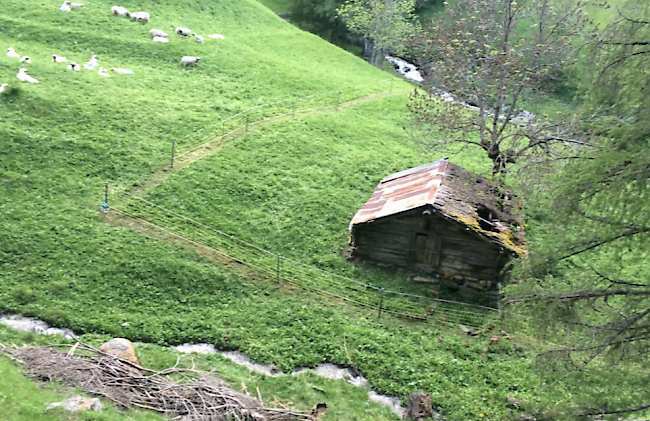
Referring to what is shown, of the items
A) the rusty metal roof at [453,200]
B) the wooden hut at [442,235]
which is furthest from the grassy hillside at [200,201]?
the rusty metal roof at [453,200]

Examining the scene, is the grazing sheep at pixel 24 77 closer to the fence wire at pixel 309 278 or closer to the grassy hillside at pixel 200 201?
the grassy hillside at pixel 200 201

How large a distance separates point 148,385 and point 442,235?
12718 mm

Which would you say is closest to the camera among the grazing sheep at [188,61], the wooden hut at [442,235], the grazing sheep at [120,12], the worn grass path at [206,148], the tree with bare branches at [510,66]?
the wooden hut at [442,235]

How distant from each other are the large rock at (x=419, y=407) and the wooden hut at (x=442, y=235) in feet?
21.7

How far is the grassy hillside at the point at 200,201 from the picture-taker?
1970 centimetres

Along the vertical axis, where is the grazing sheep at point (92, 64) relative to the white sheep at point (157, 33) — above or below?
below

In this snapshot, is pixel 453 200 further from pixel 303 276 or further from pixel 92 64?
pixel 92 64

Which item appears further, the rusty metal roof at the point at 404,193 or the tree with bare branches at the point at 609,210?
the rusty metal roof at the point at 404,193

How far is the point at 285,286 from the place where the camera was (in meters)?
22.8

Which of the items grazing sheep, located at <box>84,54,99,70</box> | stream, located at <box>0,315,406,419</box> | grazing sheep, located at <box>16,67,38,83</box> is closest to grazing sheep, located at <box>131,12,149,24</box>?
grazing sheep, located at <box>84,54,99,70</box>

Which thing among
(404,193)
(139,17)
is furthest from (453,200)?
(139,17)

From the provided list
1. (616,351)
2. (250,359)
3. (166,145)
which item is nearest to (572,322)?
(616,351)

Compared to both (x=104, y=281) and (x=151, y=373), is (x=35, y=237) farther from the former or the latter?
(x=151, y=373)

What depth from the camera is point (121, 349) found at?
18188 millimetres
